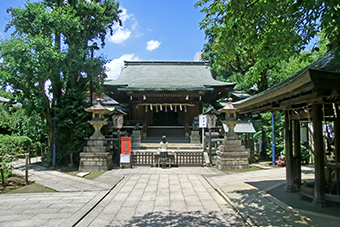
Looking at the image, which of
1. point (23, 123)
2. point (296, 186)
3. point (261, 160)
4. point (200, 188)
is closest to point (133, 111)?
point (23, 123)

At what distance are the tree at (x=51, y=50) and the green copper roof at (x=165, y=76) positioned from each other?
16.9ft

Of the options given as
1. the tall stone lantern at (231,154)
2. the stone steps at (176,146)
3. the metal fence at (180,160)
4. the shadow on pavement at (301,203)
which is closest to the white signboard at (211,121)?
the tall stone lantern at (231,154)

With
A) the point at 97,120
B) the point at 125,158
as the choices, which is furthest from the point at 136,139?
the point at 97,120

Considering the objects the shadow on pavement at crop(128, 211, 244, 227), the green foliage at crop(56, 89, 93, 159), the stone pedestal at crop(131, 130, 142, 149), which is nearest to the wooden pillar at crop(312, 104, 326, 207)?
the shadow on pavement at crop(128, 211, 244, 227)

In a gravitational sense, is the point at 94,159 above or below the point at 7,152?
below

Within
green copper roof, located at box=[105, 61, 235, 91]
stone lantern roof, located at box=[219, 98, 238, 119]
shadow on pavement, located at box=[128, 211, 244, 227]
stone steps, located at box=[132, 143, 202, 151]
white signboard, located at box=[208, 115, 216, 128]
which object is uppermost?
green copper roof, located at box=[105, 61, 235, 91]

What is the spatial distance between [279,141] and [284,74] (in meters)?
5.35

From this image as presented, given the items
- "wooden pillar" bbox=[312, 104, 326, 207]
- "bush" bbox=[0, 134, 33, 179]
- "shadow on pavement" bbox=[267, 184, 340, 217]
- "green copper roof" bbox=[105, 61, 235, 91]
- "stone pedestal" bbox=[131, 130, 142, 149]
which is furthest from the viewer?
"green copper roof" bbox=[105, 61, 235, 91]

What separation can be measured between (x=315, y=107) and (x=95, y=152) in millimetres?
9193

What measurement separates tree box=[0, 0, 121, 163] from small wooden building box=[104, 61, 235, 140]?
503cm

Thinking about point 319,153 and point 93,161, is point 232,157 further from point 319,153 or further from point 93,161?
point 93,161

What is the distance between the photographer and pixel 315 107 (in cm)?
559

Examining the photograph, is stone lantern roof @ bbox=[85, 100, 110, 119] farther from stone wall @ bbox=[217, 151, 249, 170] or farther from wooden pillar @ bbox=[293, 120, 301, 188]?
wooden pillar @ bbox=[293, 120, 301, 188]

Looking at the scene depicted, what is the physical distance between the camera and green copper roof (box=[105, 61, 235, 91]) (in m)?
18.2
